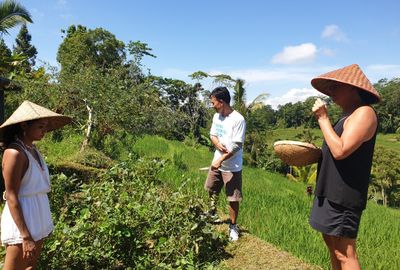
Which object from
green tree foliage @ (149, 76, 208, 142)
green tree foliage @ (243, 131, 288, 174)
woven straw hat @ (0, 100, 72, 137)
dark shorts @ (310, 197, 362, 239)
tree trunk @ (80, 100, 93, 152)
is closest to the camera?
dark shorts @ (310, 197, 362, 239)

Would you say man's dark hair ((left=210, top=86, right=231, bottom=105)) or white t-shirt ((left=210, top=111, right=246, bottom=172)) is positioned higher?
man's dark hair ((left=210, top=86, right=231, bottom=105))

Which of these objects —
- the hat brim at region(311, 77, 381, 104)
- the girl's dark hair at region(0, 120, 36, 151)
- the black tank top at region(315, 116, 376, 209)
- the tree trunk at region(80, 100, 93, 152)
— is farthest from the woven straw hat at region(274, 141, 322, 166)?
the tree trunk at region(80, 100, 93, 152)

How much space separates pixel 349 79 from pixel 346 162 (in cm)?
52

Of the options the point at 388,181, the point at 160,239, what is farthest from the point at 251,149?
the point at 160,239

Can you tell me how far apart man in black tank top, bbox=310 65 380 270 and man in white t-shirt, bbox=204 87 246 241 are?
1766 mm

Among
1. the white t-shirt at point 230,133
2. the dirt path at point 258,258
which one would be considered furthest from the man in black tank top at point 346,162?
the white t-shirt at point 230,133

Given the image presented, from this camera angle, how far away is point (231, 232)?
14.5ft

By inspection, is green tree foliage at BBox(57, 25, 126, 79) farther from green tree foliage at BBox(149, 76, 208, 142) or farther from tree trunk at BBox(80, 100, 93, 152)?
tree trunk at BBox(80, 100, 93, 152)

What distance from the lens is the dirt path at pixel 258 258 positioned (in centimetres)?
383

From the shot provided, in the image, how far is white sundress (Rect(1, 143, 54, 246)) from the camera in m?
2.38

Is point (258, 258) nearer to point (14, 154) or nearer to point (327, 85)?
point (327, 85)

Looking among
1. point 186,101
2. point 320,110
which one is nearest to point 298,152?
point 320,110

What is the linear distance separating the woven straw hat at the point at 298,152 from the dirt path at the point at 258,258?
1.54 metres

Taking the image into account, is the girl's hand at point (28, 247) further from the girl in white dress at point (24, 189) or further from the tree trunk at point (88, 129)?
the tree trunk at point (88, 129)
